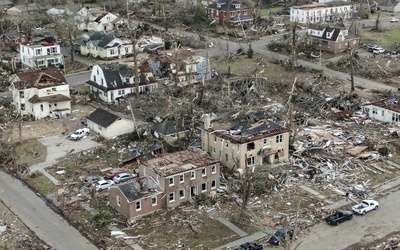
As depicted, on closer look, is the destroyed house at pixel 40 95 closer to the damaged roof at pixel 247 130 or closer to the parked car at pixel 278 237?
the damaged roof at pixel 247 130

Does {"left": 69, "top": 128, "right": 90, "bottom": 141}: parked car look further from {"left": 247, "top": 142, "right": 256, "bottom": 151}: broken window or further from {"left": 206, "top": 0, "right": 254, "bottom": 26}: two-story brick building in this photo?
{"left": 206, "top": 0, "right": 254, "bottom": 26}: two-story brick building

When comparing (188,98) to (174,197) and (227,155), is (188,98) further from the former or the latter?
(174,197)

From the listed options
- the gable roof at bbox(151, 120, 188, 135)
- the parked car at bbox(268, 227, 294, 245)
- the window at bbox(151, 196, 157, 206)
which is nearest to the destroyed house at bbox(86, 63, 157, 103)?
the gable roof at bbox(151, 120, 188, 135)

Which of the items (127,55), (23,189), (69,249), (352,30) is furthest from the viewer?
(352,30)

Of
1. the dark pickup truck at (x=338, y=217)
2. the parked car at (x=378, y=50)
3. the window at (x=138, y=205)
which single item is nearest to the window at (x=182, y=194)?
the window at (x=138, y=205)

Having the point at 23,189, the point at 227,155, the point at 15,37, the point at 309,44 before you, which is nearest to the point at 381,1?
the point at 309,44

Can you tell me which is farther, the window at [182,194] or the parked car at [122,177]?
the parked car at [122,177]
